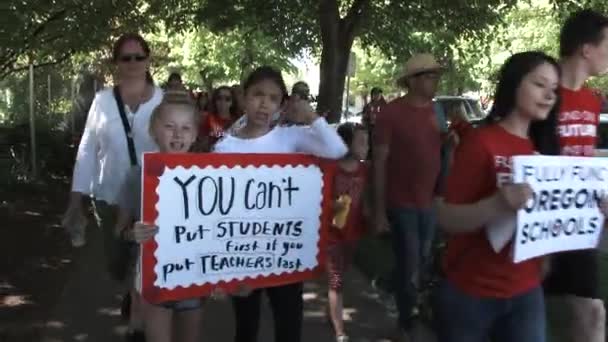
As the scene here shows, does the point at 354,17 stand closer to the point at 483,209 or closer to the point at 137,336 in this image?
the point at 137,336

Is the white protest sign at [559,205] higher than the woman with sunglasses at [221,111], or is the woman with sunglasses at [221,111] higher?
the woman with sunglasses at [221,111]

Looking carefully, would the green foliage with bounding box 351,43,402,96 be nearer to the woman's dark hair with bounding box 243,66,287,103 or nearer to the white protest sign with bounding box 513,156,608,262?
the woman's dark hair with bounding box 243,66,287,103

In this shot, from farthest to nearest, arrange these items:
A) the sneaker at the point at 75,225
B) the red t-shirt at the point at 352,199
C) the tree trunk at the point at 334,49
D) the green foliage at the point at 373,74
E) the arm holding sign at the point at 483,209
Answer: the green foliage at the point at 373,74 < the tree trunk at the point at 334,49 < the red t-shirt at the point at 352,199 < the sneaker at the point at 75,225 < the arm holding sign at the point at 483,209

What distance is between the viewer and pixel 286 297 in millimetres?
3986

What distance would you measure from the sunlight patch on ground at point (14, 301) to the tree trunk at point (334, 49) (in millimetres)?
6843

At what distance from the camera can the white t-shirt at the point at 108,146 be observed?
170 inches

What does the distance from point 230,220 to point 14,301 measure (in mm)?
3131

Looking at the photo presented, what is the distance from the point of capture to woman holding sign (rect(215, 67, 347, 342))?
151 inches

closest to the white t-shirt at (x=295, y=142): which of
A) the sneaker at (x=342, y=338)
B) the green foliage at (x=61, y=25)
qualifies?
the sneaker at (x=342, y=338)

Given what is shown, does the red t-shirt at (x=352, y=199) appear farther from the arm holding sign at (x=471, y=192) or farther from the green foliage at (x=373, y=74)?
the green foliage at (x=373, y=74)

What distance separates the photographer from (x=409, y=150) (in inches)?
198

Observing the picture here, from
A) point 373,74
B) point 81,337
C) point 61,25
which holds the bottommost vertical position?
point 81,337

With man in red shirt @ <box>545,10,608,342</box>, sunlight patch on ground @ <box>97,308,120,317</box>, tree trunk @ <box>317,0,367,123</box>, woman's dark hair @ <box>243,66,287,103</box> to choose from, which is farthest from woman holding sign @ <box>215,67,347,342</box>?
tree trunk @ <box>317,0,367,123</box>

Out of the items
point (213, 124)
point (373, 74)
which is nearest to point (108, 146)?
point (213, 124)
